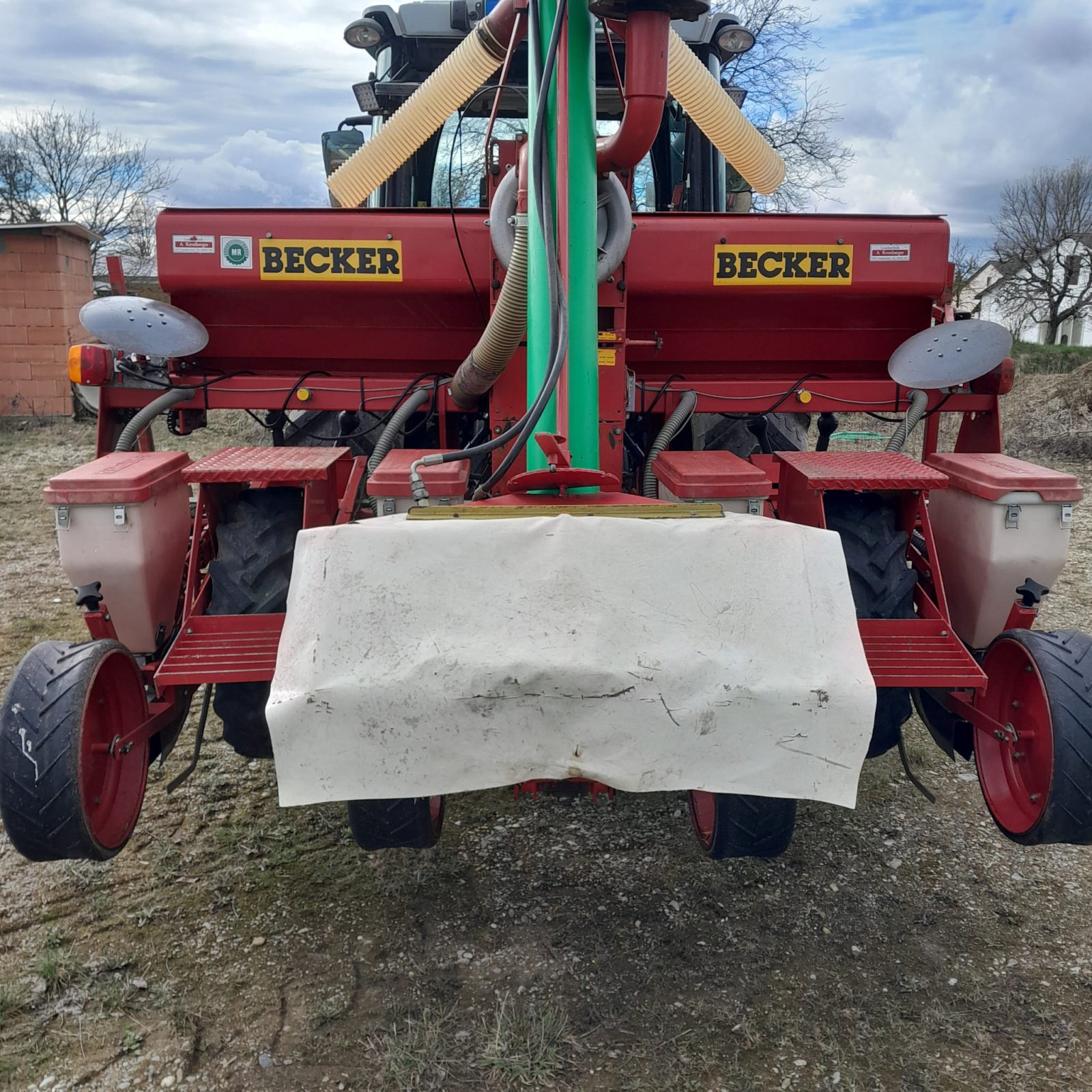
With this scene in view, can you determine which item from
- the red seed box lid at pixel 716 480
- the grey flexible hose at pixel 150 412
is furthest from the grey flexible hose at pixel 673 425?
the grey flexible hose at pixel 150 412

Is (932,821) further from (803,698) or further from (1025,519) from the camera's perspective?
(803,698)

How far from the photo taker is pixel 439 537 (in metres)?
1.85

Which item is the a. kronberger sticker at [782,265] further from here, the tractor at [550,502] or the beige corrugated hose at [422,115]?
the beige corrugated hose at [422,115]

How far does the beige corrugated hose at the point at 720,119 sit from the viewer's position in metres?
2.37

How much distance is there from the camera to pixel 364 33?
389cm

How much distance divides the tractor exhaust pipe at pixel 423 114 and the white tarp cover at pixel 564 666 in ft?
3.84

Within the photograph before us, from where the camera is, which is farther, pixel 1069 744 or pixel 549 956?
pixel 549 956

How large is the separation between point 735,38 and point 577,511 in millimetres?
2759

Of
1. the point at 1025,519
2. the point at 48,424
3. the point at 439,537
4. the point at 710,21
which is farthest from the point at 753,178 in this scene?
the point at 48,424

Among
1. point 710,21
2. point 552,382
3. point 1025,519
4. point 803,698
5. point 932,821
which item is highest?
point 710,21

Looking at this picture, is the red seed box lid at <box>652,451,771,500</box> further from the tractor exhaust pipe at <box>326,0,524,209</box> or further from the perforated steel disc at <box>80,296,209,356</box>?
the perforated steel disc at <box>80,296,209,356</box>

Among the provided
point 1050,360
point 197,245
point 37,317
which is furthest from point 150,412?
point 1050,360

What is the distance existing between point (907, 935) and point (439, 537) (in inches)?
68.9

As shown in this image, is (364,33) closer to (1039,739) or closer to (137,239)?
(1039,739)
